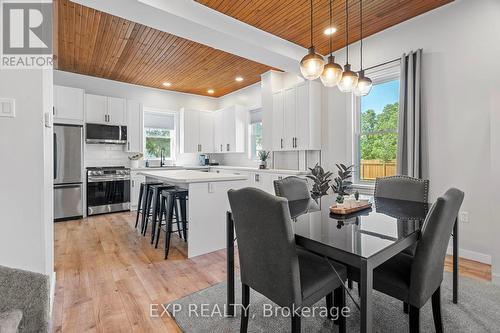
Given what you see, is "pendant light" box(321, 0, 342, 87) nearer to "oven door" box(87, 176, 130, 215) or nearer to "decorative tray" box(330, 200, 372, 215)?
"decorative tray" box(330, 200, 372, 215)

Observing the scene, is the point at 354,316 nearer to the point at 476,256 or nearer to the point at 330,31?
the point at 476,256

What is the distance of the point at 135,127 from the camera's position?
5602 mm

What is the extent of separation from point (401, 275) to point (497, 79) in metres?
2.60

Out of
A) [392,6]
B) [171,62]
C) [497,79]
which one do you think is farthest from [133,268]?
[497,79]

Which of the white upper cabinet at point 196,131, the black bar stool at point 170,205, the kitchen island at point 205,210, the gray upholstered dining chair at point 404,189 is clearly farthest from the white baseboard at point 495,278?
the white upper cabinet at point 196,131

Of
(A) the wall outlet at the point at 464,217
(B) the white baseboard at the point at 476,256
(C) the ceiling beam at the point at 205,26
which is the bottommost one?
(B) the white baseboard at the point at 476,256

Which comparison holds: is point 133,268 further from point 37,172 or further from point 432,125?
point 432,125

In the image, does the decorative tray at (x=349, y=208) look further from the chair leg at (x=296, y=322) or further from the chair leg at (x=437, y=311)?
the chair leg at (x=296, y=322)

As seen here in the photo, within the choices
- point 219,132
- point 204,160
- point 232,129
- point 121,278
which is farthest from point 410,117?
point 204,160

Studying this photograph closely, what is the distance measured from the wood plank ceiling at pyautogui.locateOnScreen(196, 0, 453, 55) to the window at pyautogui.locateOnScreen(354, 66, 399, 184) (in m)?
0.68

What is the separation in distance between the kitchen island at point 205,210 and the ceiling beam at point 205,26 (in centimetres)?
172

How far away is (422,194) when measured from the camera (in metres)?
2.17

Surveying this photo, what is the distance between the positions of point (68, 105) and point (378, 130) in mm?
5434

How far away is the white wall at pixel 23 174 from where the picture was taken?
1502 millimetres
